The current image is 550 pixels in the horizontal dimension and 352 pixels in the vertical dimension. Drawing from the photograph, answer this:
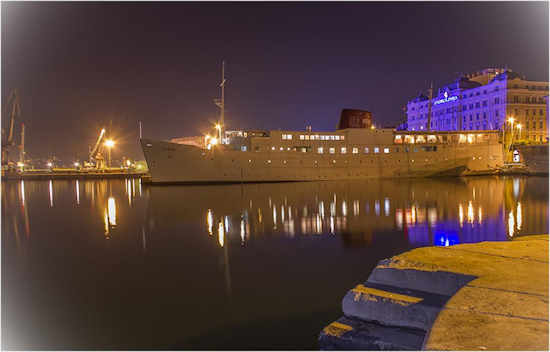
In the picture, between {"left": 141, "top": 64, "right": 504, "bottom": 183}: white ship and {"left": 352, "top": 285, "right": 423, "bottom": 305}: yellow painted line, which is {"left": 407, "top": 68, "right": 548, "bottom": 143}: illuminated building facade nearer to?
{"left": 141, "top": 64, "right": 504, "bottom": 183}: white ship

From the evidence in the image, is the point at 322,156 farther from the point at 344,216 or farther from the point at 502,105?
the point at 502,105

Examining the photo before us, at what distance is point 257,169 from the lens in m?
34.3

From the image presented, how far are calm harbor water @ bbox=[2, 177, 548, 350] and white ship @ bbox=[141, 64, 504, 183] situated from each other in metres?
14.8

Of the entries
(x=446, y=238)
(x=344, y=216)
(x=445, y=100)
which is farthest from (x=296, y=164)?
(x=445, y=100)

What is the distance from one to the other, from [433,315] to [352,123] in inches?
1461

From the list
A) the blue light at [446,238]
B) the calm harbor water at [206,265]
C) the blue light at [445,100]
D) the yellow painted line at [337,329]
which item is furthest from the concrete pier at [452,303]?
the blue light at [445,100]

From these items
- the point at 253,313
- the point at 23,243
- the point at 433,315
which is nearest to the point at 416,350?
the point at 433,315

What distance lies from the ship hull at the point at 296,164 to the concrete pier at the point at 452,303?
2907 cm

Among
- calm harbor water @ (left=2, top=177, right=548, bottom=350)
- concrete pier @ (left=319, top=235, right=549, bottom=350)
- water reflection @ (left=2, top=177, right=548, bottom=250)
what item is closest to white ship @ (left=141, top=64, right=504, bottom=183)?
water reflection @ (left=2, top=177, right=548, bottom=250)

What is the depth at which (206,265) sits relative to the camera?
835 centimetres

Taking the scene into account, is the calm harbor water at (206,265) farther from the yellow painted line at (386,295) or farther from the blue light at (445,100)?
the blue light at (445,100)

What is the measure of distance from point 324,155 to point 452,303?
1305 inches

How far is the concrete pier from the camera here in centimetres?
275

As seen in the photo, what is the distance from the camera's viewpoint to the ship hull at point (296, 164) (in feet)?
108
